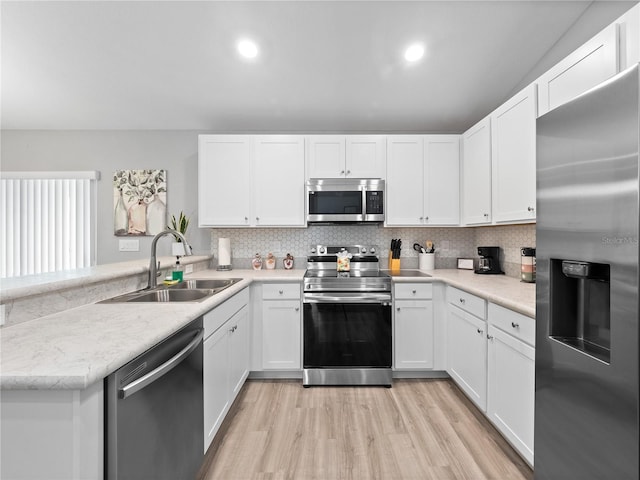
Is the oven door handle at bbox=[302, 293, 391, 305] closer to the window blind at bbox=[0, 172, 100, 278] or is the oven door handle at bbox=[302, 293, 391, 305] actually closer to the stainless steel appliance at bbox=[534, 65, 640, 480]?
the stainless steel appliance at bbox=[534, 65, 640, 480]

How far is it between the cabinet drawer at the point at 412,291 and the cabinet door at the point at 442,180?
2.40 ft

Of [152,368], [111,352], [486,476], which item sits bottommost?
[486,476]

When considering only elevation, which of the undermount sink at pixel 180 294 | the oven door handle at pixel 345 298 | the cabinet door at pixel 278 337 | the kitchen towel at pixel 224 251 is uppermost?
the kitchen towel at pixel 224 251

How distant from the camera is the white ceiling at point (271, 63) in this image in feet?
7.95

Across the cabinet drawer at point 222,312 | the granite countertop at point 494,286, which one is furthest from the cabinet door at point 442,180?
the cabinet drawer at point 222,312

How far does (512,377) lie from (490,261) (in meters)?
1.48

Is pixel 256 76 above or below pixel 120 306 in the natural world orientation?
above

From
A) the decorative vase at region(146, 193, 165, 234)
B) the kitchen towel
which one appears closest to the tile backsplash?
the kitchen towel

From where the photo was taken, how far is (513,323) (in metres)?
1.79

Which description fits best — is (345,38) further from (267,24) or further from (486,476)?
(486,476)

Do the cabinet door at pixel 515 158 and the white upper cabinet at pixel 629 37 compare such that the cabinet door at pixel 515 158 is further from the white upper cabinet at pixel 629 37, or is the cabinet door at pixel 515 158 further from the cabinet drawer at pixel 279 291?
the cabinet drawer at pixel 279 291

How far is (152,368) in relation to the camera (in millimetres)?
1140

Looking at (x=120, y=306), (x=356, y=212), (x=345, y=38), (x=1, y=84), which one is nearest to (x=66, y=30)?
(x=1, y=84)

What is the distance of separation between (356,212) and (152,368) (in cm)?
237
